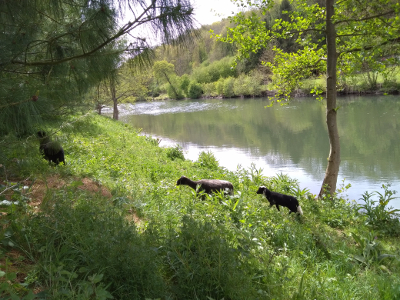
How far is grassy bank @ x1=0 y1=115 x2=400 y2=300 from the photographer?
2379 millimetres

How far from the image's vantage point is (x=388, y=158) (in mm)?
11211

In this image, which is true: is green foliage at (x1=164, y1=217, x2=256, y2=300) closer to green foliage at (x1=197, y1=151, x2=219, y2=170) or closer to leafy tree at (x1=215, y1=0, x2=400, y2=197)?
leafy tree at (x1=215, y1=0, x2=400, y2=197)

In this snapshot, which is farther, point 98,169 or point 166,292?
point 98,169

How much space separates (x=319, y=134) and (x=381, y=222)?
11.3 meters

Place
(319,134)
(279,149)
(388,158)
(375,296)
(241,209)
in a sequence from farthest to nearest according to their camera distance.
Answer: (319,134), (279,149), (388,158), (241,209), (375,296)

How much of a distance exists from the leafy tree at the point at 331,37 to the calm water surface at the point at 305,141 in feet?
8.51

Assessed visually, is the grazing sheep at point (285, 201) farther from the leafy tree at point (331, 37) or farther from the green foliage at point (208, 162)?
the green foliage at point (208, 162)

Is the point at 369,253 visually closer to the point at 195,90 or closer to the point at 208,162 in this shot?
the point at 208,162

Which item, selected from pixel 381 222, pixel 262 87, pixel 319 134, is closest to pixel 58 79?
pixel 381 222

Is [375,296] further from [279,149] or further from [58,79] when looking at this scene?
[279,149]

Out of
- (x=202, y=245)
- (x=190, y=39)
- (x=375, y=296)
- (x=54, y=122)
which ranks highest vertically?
(x=190, y=39)

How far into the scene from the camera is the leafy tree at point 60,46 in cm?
328

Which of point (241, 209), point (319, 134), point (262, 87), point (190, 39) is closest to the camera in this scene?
point (190, 39)

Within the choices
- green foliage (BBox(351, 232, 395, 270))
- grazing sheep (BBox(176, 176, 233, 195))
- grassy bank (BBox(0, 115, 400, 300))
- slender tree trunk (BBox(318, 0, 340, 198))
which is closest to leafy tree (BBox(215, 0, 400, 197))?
slender tree trunk (BBox(318, 0, 340, 198))
